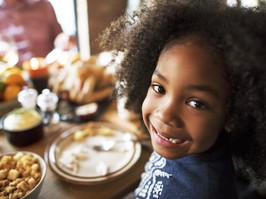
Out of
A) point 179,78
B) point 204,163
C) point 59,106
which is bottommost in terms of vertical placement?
point 59,106

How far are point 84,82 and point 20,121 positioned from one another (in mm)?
304

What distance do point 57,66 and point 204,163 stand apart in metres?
0.83

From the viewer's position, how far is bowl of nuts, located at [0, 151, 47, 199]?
2.01 feet

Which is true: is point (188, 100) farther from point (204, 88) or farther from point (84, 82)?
point (84, 82)

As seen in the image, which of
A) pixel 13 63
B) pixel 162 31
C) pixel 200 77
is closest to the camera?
pixel 200 77

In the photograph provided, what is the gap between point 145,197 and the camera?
0.65m

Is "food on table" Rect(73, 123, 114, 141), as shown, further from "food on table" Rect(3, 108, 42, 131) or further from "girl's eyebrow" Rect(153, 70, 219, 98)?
"girl's eyebrow" Rect(153, 70, 219, 98)

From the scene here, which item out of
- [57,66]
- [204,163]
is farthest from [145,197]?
[57,66]

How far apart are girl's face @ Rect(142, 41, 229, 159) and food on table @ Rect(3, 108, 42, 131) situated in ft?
1.46

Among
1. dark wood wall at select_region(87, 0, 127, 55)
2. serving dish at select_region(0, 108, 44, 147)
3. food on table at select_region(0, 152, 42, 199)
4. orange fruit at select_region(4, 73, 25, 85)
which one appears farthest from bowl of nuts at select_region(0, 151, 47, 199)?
dark wood wall at select_region(87, 0, 127, 55)

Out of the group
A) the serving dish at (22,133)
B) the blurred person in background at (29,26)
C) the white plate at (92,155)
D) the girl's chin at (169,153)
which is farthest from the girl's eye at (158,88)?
the blurred person in background at (29,26)

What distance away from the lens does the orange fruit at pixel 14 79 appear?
101cm

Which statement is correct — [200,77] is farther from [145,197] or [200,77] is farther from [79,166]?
[79,166]

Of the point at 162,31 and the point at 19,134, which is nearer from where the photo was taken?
the point at 162,31
